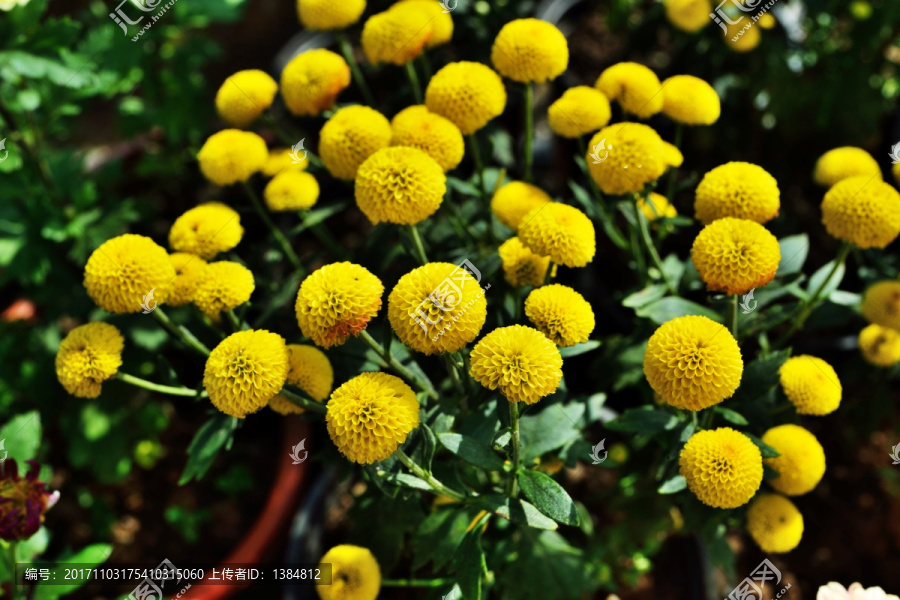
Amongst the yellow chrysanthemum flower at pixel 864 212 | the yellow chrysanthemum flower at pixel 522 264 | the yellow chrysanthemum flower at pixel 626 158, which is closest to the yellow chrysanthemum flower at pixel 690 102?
the yellow chrysanthemum flower at pixel 626 158

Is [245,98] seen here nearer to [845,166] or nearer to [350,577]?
[350,577]

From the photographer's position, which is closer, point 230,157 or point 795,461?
point 795,461

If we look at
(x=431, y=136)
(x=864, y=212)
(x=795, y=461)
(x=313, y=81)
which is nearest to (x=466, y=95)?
(x=431, y=136)

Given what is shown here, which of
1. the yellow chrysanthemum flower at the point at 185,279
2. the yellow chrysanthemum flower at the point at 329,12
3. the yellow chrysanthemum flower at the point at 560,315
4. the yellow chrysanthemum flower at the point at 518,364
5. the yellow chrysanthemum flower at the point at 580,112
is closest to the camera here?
the yellow chrysanthemum flower at the point at 518,364

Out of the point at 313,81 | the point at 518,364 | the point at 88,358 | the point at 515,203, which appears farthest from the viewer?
the point at 313,81

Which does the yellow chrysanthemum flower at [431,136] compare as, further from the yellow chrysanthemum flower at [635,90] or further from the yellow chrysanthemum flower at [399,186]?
the yellow chrysanthemum flower at [635,90]

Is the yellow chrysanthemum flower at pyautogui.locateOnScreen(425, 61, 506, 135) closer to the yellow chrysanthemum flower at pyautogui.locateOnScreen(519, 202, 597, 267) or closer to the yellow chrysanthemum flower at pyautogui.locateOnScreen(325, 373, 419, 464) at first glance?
the yellow chrysanthemum flower at pyautogui.locateOnScreen(519, 202, 597, 267)

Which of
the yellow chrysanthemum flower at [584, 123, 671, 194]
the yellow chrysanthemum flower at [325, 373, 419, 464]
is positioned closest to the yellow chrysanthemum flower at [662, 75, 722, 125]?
the yellow chrysanthemum flower at [584, 123, 671, 194]
